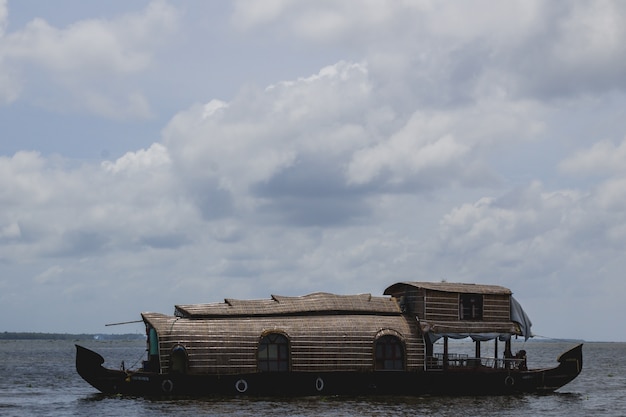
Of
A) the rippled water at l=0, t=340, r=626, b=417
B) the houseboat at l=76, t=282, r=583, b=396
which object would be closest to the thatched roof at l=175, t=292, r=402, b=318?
Answer: the houseboat at l=76, t=282, r=583, b=396

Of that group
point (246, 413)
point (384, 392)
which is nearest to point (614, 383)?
point (384, 392)

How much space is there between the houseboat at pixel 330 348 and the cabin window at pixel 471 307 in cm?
Result: 5

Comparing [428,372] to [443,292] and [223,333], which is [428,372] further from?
[223,333]

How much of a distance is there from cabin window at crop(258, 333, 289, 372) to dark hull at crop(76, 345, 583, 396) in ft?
1.59

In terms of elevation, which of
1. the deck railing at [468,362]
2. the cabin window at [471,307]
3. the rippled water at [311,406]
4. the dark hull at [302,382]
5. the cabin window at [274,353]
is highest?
the cabin window at [471,307]

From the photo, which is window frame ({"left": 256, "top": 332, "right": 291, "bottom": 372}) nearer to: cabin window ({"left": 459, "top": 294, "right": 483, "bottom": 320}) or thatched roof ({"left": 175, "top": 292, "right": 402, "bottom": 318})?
thatched roof ({"left": 175, "top": 292, "right": 402, "bottom": 318})

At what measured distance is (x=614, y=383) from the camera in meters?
69.2

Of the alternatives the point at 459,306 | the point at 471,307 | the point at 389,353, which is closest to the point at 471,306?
the point at 471,307

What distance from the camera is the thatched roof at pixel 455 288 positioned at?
1853 inches

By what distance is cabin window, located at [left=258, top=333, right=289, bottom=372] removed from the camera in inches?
1740

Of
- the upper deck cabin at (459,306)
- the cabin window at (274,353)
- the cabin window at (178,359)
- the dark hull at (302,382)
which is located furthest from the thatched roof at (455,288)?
the cabin window at (178,359)

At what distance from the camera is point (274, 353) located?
145 ft

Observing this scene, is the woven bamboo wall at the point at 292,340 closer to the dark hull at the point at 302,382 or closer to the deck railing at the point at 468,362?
the dark hull at the point at 302,382

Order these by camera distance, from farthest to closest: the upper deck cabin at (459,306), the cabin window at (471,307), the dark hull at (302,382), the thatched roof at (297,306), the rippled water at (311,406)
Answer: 1. the cabin window at (471,307)
2. the upper deck cabin at (459,306)
3. the thatched roof at (297,306)
4. the dark hull at (302,382)
5. the rippled water at (311,406)
